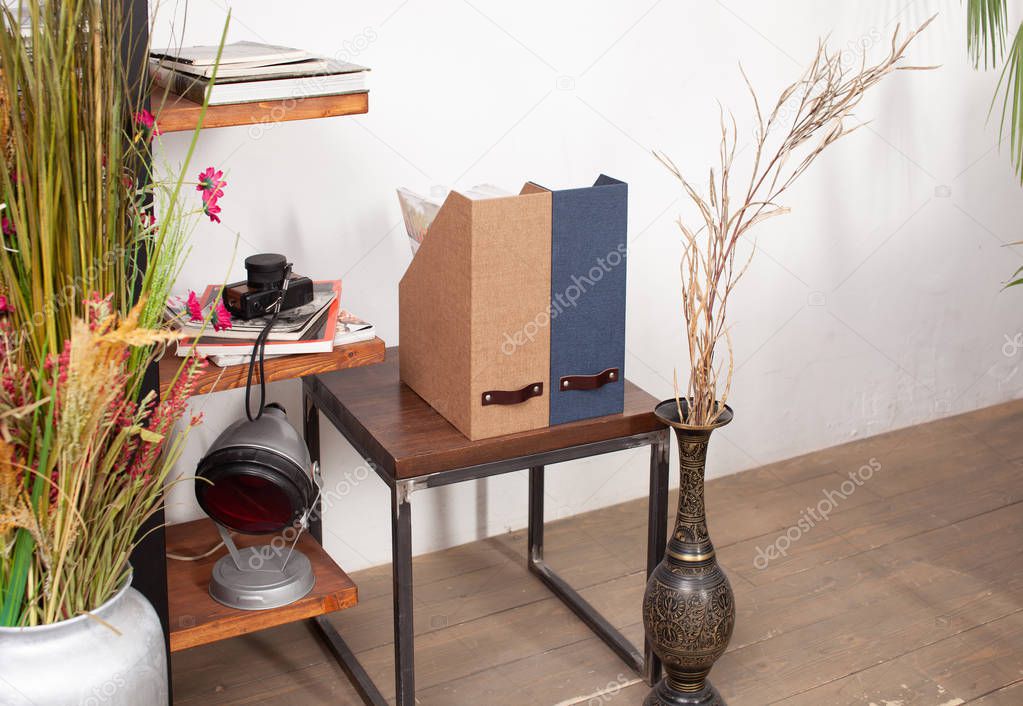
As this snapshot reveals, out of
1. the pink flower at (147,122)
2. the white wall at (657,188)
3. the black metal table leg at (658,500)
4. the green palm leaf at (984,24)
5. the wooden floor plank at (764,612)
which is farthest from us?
the green palm leaf at (984,24)

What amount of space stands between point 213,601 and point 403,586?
361mm

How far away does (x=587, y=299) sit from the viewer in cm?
195

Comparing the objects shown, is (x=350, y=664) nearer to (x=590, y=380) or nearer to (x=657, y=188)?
(x=590, y=380)

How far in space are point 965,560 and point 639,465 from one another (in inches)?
32.4

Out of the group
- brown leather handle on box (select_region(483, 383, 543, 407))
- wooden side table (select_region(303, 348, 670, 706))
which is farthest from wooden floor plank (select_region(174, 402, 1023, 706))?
brown leather handle on box (select_region(483, 383, 543, 407))

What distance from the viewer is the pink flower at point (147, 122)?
1.57 m

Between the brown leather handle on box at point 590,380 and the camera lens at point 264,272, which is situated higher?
the camera lens at point 264,272

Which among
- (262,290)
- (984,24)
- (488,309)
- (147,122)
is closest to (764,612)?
(488,309)

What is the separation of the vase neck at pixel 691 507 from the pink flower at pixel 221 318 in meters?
0.79

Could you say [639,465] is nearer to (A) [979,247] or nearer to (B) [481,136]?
(B) [481,136]

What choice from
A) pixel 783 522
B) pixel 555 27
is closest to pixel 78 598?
pixel 555 27
